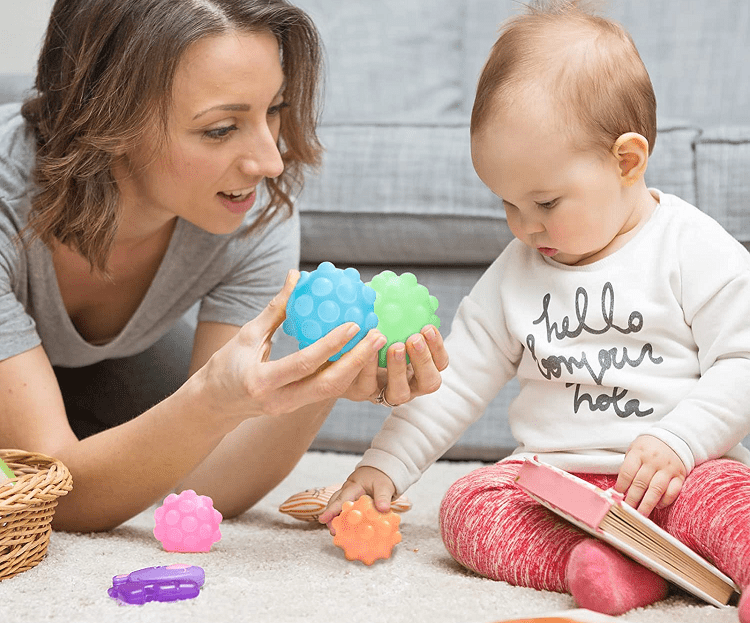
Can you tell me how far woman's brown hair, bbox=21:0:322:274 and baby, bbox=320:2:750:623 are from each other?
0.34m

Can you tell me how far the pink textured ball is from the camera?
99 centimetres

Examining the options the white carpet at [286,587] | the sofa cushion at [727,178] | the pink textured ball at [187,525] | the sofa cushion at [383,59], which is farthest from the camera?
the sofa cushion at [383,59]

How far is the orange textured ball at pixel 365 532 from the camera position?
37.0 inches

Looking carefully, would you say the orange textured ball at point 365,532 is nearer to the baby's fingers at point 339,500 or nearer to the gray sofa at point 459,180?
the baby's fingers at point 339,500

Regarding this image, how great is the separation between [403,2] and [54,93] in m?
1.27

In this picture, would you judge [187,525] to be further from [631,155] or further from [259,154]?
[631,155]

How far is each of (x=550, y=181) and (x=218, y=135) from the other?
43 centimetres

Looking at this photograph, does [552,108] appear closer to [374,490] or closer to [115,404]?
[374,490]

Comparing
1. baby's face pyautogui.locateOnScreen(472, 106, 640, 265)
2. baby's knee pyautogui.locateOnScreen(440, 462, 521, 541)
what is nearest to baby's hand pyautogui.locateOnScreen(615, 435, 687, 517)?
baby's knee pyautogui.locateOnScreen(440, 462, 521, 541)

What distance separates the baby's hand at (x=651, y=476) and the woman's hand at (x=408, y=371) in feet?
0.70

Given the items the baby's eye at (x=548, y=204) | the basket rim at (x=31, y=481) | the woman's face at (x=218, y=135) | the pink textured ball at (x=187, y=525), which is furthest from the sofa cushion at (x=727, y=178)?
the basket rim at (x=31, y=481)

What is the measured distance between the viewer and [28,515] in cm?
92

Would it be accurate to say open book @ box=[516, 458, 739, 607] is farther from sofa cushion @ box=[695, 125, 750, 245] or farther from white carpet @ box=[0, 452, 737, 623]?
sofa cushion @ box=[695, 125, 750, 245]

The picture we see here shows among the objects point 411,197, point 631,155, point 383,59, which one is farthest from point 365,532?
point 383,59
